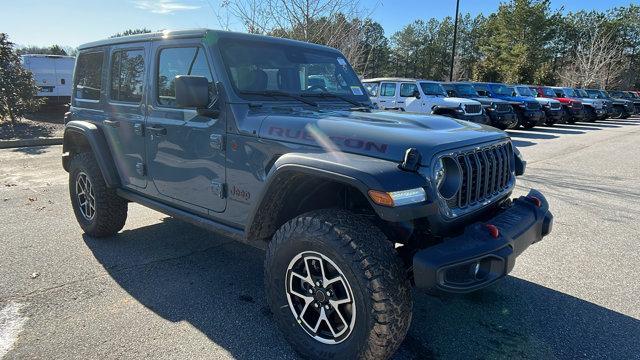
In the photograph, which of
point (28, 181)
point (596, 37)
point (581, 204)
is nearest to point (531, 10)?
point (596, 37)

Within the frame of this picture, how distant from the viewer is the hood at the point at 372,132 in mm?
2494

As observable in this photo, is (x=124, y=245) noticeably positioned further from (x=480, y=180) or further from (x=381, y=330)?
(x=480, y=180)

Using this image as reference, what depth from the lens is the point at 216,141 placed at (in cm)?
322

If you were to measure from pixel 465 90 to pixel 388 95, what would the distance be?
3.78 m

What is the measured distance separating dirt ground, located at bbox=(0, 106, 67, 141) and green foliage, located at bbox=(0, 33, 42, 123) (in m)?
0.38

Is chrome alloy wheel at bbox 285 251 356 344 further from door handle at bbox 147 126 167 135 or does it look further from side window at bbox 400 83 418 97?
side window at bbox 400 83 418 97

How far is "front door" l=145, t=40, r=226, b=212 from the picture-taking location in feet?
10.8

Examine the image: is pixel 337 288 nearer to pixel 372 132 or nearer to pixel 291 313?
pixel 291 313

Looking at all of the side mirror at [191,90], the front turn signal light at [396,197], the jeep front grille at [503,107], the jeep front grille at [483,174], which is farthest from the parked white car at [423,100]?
the front turn signal light at [396,197]

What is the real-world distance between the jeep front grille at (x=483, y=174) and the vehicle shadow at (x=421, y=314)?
2.99 ft

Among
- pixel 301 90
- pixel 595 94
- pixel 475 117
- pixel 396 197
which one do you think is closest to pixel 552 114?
pixel 475 117

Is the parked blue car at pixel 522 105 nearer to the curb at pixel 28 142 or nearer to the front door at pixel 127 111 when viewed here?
the curb at pixel 28 142

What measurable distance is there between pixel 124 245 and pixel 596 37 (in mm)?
51315

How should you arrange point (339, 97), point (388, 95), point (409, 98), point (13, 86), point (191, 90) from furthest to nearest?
point (388, 95) < point (409, 98) < point (13, 86) < point (339, 97) < point (191, 90)
